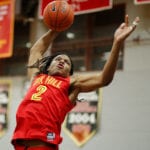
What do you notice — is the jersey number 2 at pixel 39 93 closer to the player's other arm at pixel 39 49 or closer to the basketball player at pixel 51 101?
the basketball player at pixel 51 101

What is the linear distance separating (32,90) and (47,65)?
13.3 inches

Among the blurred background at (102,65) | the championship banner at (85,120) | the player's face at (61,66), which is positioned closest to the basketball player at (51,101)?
the player's face at (61,66)

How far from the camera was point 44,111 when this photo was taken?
336cm

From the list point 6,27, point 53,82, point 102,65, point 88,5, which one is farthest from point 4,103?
point 53,82

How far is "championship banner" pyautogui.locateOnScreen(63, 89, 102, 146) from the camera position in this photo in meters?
7.16

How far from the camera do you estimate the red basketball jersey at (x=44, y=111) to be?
3.31 metres

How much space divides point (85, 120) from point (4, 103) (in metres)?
1.80

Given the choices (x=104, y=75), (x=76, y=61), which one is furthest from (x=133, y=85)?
(x=104, y=75)

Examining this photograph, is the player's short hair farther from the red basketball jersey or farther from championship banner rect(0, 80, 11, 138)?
championship banner rect(0, 80, 11, 138)

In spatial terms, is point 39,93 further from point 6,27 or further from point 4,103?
point 4,103

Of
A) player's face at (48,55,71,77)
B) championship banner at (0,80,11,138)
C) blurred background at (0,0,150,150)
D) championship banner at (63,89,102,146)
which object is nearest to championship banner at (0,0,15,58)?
blurred background at (0,0,150,150)

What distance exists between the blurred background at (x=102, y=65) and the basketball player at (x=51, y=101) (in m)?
2.67

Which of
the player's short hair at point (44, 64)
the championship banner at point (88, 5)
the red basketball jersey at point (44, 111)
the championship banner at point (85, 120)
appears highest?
the championship banner at point (88, 5)

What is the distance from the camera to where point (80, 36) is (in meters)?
8.10
